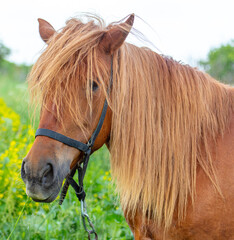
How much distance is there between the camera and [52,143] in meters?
1.73

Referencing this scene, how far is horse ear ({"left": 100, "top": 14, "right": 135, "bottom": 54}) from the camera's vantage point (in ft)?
6.06

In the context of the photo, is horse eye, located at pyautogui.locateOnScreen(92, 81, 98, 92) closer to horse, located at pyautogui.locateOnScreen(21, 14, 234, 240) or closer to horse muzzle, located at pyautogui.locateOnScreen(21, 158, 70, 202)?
horse, located at pyautogui.locateOnScreen(21, 14, 234, 240)

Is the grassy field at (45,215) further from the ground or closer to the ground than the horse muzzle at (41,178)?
closer to the ground

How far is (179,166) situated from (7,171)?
2360 millimetres

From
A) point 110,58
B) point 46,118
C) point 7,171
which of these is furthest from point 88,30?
point 7,171

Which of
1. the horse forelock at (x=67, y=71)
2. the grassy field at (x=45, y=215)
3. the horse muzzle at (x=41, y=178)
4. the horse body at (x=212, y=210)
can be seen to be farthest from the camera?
the grassy field at (x=45, y=215)

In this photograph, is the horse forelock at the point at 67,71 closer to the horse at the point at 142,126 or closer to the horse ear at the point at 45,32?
the horse at the point at 142,126

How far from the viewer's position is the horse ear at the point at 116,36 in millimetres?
1848

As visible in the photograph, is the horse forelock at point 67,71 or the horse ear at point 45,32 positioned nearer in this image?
the horse forelock at point 67,71

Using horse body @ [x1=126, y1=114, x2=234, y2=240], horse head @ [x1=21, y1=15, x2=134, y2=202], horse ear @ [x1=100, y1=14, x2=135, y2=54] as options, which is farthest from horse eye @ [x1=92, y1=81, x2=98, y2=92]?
horse body @ [x1=126, y1=114, x2=234, y2=240]

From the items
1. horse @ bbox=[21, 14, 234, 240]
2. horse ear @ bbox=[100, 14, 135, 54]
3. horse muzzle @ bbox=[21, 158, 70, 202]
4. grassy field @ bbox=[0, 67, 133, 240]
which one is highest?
horse ear @ bbox=[100, 14, 135, 54]

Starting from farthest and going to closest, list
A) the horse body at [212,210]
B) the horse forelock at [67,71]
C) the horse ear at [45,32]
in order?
the horse ear at [45,32], the horse body at [212,210], the horse forelock at [67,71]

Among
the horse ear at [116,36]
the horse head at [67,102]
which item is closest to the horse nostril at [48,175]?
the horse head at [67,102]

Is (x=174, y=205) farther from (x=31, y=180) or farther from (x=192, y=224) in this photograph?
(x=31, y=180)
